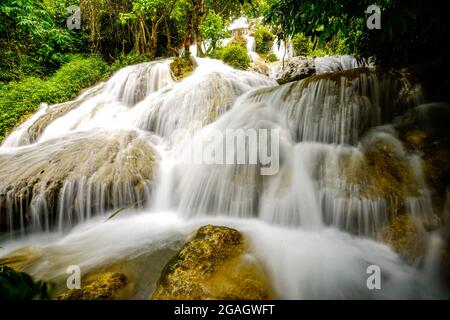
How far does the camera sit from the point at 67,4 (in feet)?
43.3

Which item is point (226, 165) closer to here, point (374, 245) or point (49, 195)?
point (374, 245)

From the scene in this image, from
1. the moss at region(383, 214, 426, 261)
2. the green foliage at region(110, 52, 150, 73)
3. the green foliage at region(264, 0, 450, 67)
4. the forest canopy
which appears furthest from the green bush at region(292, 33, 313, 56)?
the moss at region(383, 214, 426, 261)

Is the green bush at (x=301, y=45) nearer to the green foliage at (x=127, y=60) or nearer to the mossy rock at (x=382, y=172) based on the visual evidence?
the green foliage at (x=127, y=60)

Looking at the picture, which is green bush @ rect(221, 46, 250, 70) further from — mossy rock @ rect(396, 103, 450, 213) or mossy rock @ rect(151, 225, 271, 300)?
mossy rock @ rect(151, 225, 271, 300)

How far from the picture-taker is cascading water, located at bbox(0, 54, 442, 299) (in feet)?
9.11

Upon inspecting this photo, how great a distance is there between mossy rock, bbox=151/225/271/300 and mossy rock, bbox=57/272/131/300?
39 cm

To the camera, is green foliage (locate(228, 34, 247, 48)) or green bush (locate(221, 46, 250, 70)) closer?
green bush (locate(221, 46, 250, 70))

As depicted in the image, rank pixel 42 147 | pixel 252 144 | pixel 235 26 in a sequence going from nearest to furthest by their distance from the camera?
pixel 252 144, pixel 42 147, pixel 235 26

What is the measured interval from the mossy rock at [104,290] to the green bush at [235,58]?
37.6 ft

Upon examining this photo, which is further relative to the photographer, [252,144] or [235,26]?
[235,26]

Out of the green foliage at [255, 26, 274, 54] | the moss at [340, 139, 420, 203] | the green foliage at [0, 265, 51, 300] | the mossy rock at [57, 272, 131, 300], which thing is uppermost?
the green foliage at [255, 26, 274, 54]

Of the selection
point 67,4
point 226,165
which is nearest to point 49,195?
point 226,165

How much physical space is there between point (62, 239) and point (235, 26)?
70.9 feet

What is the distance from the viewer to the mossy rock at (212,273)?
6.81 ft
